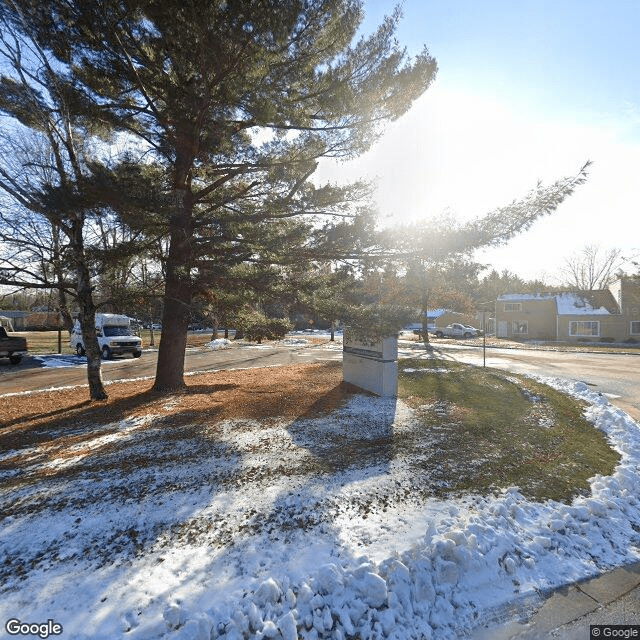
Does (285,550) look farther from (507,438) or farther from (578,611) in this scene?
(507,438)

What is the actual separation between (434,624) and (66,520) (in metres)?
3.72

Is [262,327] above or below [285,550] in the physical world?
above

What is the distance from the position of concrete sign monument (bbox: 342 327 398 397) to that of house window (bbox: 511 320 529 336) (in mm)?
35612

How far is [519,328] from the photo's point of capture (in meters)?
39.9

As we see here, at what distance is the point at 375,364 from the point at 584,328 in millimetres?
35575

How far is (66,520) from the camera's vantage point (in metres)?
3.87

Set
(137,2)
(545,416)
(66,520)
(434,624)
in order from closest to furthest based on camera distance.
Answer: (434,624) → (66,520) → (137,2) → (545,416)

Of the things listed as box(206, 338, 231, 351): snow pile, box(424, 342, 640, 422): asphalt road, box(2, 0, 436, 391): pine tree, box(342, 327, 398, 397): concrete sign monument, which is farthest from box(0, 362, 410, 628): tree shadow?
box(206, 338, 231, 351): snow pile

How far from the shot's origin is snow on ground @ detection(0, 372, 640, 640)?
2.70 meters

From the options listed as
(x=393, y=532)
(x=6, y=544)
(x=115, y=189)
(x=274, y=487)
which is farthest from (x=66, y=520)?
(x=115, y=189)

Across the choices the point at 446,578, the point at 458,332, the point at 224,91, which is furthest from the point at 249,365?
the point at 458,332

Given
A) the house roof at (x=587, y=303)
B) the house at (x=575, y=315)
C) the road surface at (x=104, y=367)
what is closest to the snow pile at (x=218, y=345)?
the road surface at (x=104, y=367)

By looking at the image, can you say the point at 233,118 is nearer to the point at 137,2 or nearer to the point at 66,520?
the point at 137,2

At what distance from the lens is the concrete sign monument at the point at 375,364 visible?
925 cm
